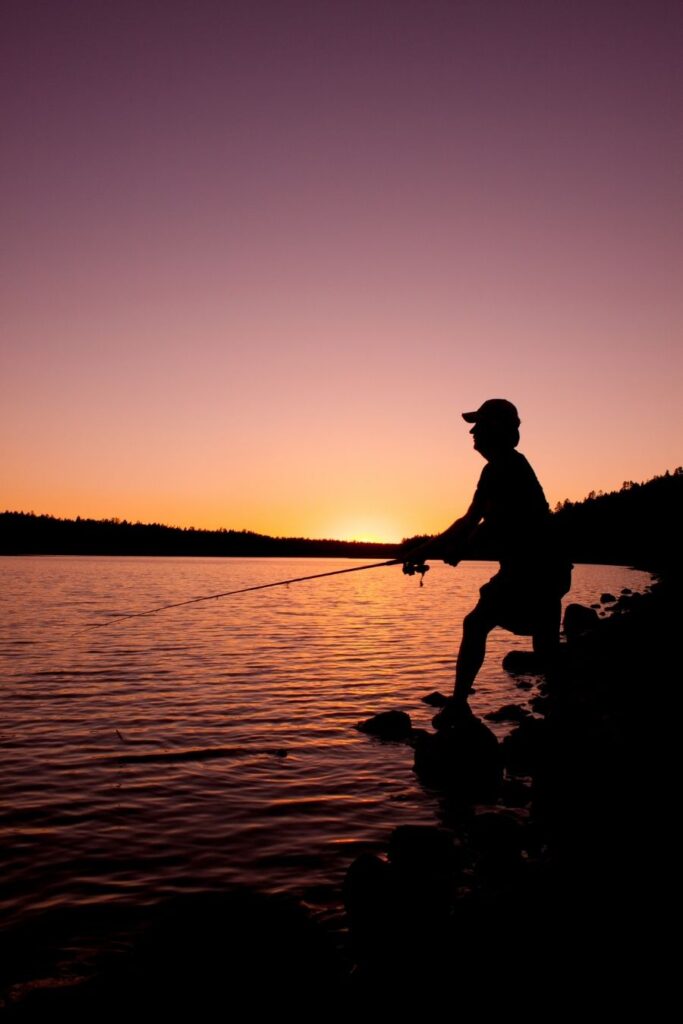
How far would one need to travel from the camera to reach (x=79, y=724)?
10461 mm

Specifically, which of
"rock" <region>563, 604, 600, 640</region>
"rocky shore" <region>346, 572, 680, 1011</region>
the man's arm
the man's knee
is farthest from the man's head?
"rock" <region>563, 604, 600, 640</region>

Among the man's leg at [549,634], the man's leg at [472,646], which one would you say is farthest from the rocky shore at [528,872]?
the man's leg at [472,646]

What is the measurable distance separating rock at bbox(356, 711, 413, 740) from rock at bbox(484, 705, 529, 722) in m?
1.79

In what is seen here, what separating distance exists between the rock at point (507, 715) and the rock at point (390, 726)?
5.89ft

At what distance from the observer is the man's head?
7125mm

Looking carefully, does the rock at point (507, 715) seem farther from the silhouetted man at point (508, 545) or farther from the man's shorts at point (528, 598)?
the man's shorts at point (528, 598)

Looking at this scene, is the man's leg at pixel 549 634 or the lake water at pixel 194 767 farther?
the man's leg at pixel 549 634

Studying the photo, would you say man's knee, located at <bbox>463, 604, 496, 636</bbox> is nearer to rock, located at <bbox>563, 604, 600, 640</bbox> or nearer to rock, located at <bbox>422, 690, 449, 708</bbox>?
rock, located at <bbox>422, 690, 449, 708</bbox>

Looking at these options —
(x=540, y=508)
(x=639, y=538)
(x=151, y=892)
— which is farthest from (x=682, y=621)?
(x=639, y=538)

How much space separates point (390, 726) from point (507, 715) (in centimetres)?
240

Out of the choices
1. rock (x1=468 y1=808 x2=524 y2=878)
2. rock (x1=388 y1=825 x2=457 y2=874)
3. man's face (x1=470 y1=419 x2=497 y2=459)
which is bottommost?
rock (x1=468 y1=808 x2=524 y2=878)

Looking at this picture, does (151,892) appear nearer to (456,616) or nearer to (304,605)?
(456,616)

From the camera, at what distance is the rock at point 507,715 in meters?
11.3

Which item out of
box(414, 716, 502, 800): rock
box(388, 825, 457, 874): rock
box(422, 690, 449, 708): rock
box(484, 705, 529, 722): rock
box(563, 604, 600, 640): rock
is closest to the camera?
box(388, 825, 457, 874): rock
